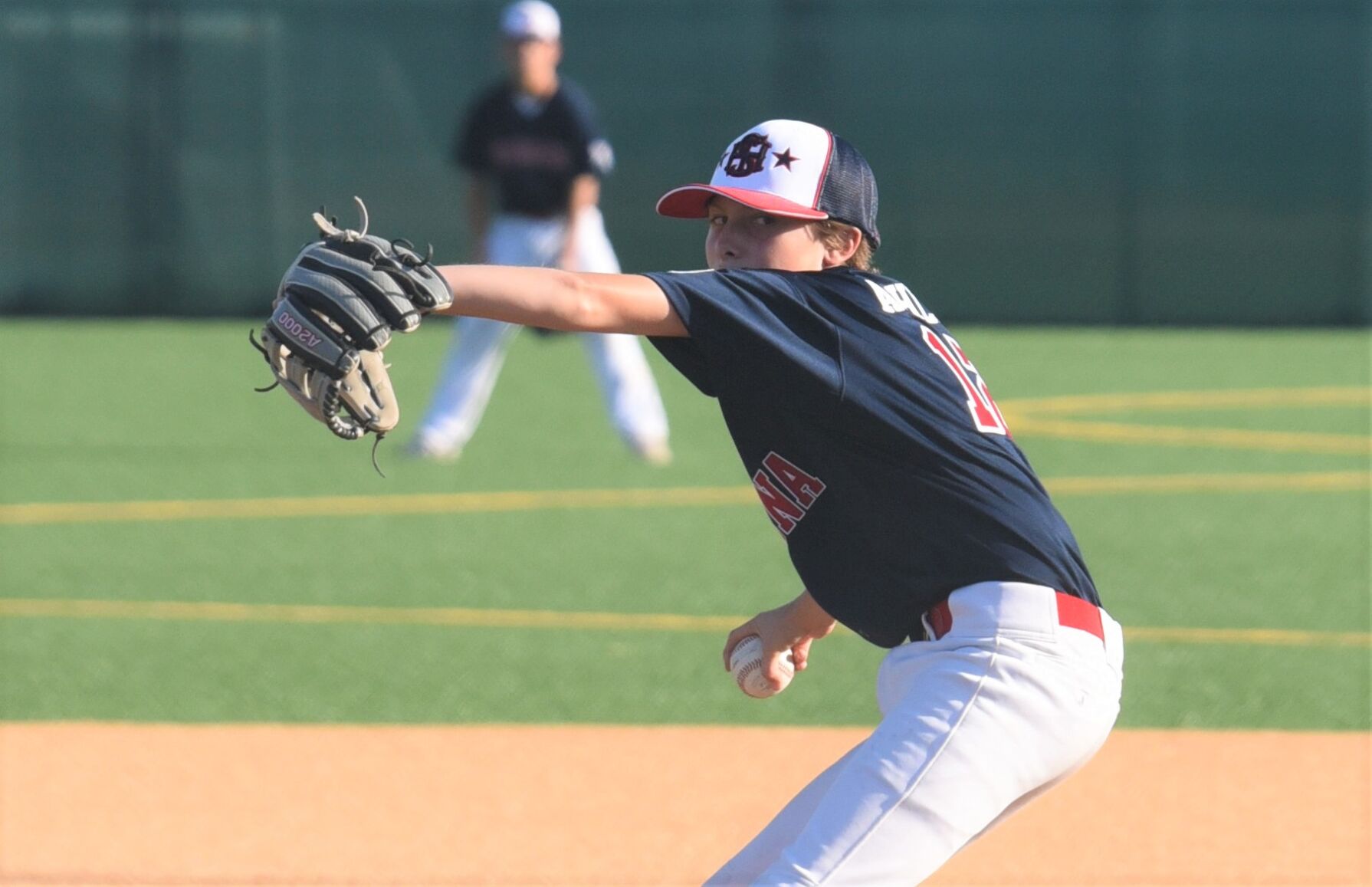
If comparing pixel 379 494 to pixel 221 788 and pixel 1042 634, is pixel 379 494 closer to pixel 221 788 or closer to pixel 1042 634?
pixel 221 788

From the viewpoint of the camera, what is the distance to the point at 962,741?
310 cm

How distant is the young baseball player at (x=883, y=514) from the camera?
308 cm

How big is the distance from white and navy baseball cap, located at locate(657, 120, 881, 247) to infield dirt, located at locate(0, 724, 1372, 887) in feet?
6.83

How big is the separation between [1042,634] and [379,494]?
25.8ft

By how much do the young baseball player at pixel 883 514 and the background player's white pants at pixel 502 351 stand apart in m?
7.84

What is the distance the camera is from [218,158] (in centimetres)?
2155

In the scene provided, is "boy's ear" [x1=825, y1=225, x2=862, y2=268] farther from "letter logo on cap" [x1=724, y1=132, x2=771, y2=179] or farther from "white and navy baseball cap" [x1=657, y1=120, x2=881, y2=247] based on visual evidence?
"letter logo on cap" [x1=724, y1=132, x2=771, y2=179]

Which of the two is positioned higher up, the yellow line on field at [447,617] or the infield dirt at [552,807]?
the infield dirt at [552,807]

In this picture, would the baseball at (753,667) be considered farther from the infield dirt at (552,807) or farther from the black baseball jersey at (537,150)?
the black baseball jersey at (537,150)

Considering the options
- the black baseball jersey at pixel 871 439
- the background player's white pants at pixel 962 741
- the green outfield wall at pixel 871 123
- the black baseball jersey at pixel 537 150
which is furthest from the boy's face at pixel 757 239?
the green outfield wall at pixel 871 123

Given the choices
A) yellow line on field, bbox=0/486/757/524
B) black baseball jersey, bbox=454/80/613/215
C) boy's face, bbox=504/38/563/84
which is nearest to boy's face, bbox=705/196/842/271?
yellow line on field, bbox=0/486/757/524

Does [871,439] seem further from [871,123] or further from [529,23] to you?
[871,123]

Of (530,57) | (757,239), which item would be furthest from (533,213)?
(757,239)

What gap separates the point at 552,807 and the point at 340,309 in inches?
117
